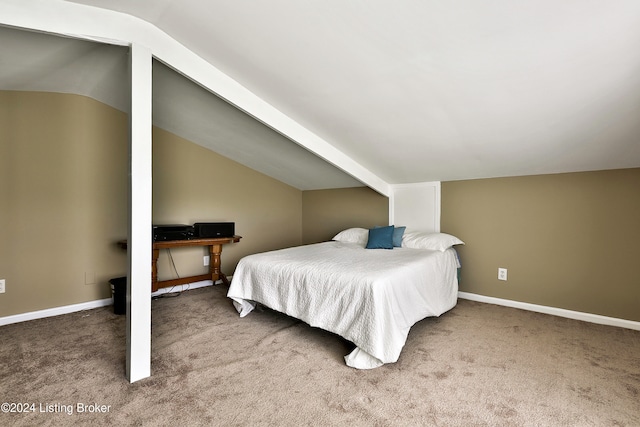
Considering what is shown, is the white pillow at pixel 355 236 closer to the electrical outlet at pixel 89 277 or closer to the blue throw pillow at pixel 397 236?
the blue throw pillow at pixel 397 236

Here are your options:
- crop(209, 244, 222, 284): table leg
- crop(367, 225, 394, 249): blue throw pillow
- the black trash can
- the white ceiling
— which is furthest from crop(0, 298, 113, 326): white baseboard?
crop(367, 225, 394, 249): blue throw pillow

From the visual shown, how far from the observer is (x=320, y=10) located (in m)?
1.54

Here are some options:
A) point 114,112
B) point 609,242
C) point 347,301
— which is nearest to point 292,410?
point 347,301

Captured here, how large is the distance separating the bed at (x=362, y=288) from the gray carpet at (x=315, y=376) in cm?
17

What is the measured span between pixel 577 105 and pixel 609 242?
1.36 m

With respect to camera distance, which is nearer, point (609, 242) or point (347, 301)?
point (347, 301)

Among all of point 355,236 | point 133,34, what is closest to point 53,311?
point 133,34

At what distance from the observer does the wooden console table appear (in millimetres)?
3055

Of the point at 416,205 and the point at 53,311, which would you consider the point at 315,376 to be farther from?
the point at 53,311

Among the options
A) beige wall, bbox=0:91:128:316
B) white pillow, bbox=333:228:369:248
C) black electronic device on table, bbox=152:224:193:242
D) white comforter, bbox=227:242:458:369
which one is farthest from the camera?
white pillow, bbox=333:228:369:248

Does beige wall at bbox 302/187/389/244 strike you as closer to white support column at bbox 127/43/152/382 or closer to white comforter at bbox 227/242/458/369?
white comforter at bbox 227/242/458/369

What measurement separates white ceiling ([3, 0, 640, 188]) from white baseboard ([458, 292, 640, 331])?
125 centimetres

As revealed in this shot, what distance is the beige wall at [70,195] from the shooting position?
2.55m

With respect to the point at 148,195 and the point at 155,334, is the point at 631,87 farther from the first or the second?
the point at 155,334
